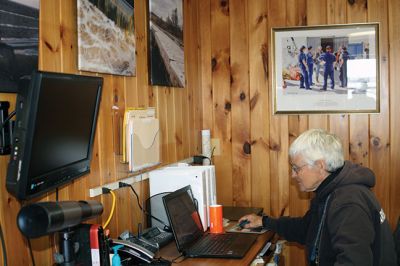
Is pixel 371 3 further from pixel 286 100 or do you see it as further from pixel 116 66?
pixel 116 66

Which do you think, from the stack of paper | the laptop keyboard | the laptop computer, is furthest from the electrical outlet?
the laptop keyboard

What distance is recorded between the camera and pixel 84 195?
6.94 feet

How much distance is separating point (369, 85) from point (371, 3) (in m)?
0.55

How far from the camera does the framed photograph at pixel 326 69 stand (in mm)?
3393

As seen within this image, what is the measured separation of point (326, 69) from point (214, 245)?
1.66m

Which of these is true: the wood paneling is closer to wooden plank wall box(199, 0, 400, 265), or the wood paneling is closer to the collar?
wooden plank wall box(199, 0, 400, 265)

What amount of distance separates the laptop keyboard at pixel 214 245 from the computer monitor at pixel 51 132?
695 millimetres

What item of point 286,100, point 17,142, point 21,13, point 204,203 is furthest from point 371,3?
point 17,142

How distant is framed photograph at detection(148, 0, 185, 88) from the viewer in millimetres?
2812

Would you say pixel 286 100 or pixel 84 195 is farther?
pixel 286 100

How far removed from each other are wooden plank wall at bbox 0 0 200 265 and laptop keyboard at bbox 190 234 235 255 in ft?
1.27

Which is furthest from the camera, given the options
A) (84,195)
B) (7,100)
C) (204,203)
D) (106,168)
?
(204,203)

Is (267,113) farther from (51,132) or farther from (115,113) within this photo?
(51,132)

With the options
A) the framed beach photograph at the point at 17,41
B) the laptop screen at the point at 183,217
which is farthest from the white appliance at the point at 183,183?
the framed beach photograph at the point at 17,41
